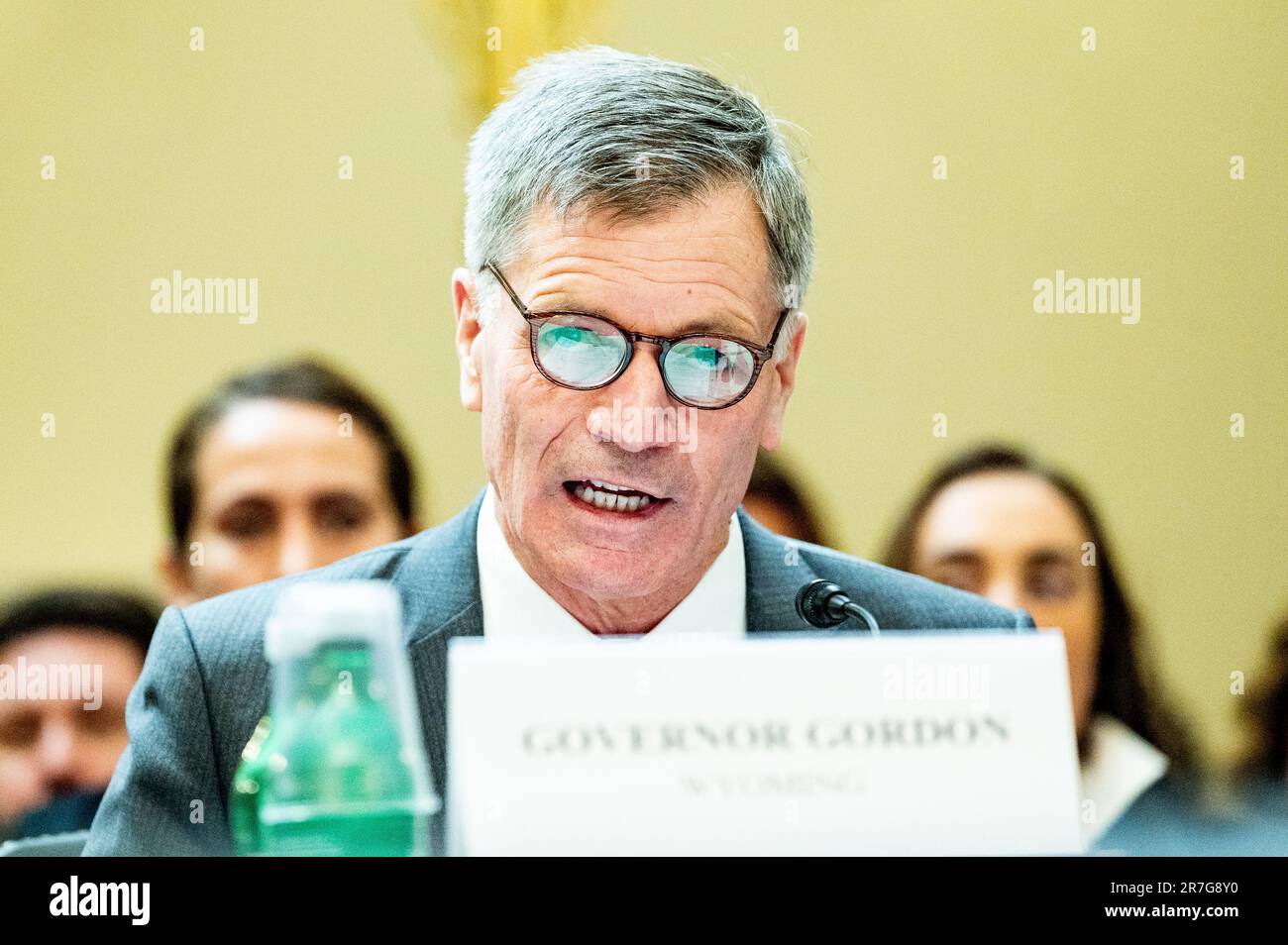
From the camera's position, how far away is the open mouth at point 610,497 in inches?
76.0

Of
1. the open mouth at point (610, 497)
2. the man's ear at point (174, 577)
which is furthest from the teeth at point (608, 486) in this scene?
the man's ear at point (174, 577)

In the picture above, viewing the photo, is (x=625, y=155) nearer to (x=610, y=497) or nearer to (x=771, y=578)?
(x=610, y=497)

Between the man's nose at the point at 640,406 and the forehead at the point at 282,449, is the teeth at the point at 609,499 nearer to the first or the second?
the man's nose at the point at 640,406

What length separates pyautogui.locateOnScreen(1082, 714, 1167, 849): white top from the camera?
9.05 ft

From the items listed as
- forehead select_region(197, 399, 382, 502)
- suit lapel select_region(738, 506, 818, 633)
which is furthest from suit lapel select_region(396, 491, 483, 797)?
forehead select_region(197, 399, 382, 502)

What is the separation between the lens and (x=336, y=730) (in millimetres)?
1206

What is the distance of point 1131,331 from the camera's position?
3037mm

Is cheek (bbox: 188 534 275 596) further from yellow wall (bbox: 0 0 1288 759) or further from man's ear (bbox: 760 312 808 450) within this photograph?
man's ear (bbox: 760 312 808 450)

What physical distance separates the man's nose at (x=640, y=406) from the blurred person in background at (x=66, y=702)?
1.40m

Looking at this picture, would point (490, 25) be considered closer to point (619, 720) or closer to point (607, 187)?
point (607, 187)
